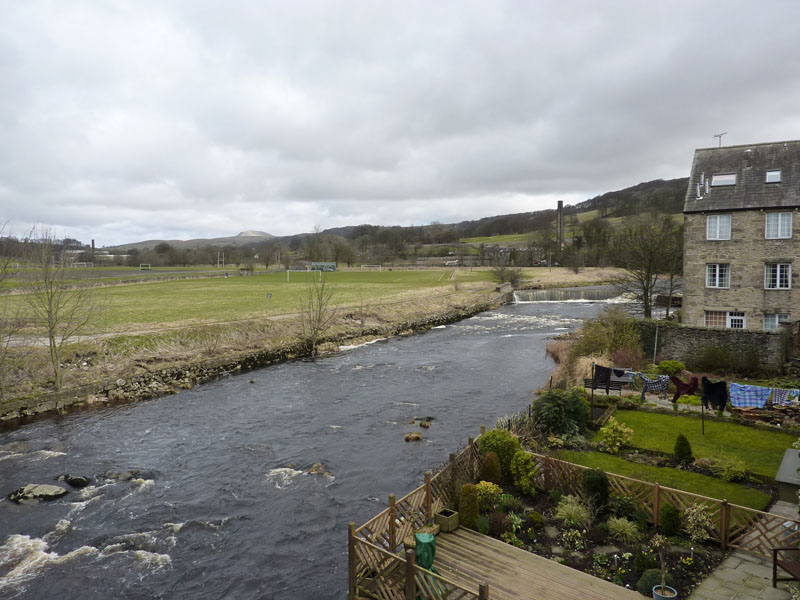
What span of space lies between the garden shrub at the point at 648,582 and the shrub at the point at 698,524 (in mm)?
2604

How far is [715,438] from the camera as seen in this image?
21219 millimetres

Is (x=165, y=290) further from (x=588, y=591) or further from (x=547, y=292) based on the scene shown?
(x=588, y=591)

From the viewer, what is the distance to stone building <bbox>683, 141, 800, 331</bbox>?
33594 millimetres

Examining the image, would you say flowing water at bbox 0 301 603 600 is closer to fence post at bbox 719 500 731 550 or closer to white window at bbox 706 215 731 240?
fence post at bbox 719 500 731 550

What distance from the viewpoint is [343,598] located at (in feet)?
44.4

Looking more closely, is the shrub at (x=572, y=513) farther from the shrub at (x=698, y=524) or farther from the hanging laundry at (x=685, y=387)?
the hanging laundry at (x=685, y=387)

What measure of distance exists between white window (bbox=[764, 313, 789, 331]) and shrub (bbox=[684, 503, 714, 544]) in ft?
86.1

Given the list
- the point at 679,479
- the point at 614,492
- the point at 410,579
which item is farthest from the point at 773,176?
the point at 410,579


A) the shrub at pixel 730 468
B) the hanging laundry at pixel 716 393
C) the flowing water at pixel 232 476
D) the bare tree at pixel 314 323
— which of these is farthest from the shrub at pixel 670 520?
the bare tree at pixel 314 323

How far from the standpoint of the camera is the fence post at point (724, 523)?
13359 mm

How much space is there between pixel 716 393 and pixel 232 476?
71.6 ft

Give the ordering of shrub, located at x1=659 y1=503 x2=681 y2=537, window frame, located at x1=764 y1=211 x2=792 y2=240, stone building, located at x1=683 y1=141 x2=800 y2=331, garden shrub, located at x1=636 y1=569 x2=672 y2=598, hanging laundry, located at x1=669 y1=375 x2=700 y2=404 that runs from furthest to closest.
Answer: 1. stone building, located at x1=683 y1=141 x2=800 y2=331
2. window frame, located at x1=764 y1=211 x2=792 y2=240
3. hanging laundry, located at x1=669 y1=375 x2=700 y2=404
4. shrub, located at x1=659 y1=503 x2=681 y2=537
5. garden shrub, located at x1=636 y1=569 x2=672 y2=598

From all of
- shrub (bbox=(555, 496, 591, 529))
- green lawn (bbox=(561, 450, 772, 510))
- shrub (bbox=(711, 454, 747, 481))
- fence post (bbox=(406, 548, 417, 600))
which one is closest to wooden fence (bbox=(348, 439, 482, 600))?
fence post (bbox=(406, 548, 417, 600))

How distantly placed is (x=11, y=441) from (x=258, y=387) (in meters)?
14.2
